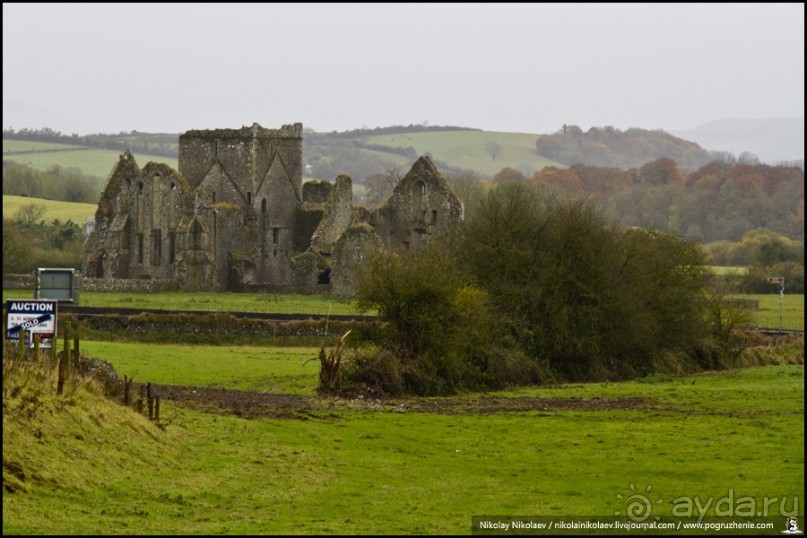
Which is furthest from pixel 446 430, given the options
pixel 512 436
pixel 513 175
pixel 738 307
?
pixel 513 175

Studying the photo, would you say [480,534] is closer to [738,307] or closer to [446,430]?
[446,430]

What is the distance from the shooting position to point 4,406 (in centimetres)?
2086

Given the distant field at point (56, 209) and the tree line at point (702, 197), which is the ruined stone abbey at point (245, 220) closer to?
the distant field at point (56, 209)

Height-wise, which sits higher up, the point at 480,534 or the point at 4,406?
the point at 4,406

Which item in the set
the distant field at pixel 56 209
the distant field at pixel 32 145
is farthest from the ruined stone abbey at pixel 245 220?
the distant field at pixel 32 145

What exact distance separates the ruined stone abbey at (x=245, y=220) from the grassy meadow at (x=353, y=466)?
45726mm

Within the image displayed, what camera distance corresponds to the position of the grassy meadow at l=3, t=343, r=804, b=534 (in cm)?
1869

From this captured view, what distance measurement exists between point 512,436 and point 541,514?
9914mm

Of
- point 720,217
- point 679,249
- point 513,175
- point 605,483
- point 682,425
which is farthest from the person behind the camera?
point 513,175

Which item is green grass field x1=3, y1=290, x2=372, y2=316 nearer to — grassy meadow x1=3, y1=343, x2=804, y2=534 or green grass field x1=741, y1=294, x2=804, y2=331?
green grass field x1=741, y1=294, x2=804, y2=331

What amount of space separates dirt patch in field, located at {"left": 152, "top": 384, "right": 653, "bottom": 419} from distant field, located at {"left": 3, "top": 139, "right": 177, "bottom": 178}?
415 feet

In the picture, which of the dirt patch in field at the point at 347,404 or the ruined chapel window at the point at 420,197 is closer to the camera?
the dirt patch in field at the point at 347,404

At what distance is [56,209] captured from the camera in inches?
4596

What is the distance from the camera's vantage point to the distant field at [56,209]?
111 m
